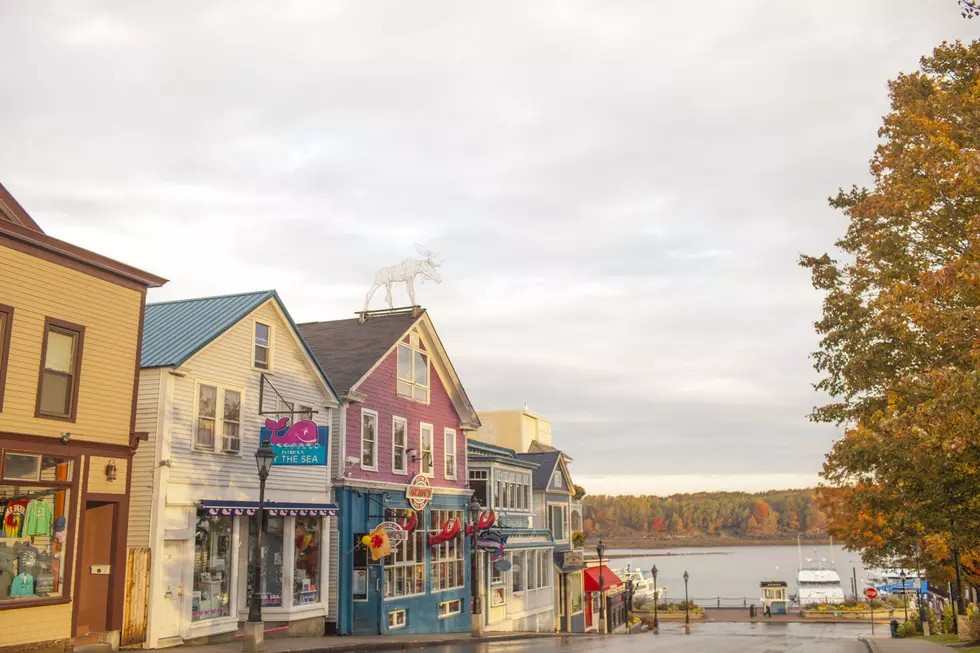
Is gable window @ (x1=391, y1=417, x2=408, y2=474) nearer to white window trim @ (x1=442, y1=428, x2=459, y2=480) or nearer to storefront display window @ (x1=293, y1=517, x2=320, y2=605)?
white window trim @ (x1=442, y1=428, x2=459, y2=480)

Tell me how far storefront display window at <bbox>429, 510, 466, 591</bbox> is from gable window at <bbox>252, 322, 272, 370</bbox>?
1152cm

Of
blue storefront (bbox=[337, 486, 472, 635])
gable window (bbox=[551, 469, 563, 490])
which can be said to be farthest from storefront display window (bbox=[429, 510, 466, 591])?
gable window (bbox=[551, 469, 563, 490])

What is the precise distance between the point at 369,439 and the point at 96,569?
483 inches

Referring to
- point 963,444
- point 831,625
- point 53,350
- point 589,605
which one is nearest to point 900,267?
point 963,444

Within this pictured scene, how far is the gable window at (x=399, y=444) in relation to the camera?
32.3 metres

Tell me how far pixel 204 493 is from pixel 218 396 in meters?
2.71

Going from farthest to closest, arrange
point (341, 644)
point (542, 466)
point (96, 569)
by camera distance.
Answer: point (542, 466) → point (341, 644) → point (96, 569)

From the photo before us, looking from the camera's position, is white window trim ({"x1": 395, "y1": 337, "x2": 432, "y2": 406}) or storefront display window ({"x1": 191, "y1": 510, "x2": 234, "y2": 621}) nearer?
storefront display window ({"x1": 191, "y1": 510, "x2": 234, "y2": 621})

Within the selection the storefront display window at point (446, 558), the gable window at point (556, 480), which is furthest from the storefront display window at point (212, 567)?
the gable window at point (556, 480)

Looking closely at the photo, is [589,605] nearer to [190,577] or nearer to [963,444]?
[190,577]

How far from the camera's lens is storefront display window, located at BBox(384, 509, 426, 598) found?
3047 centimetres

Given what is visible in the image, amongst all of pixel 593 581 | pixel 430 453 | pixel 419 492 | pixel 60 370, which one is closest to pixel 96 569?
pixel 60 370

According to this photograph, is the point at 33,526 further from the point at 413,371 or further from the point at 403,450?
the point at 413,371

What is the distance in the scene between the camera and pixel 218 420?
2358 centimetres
